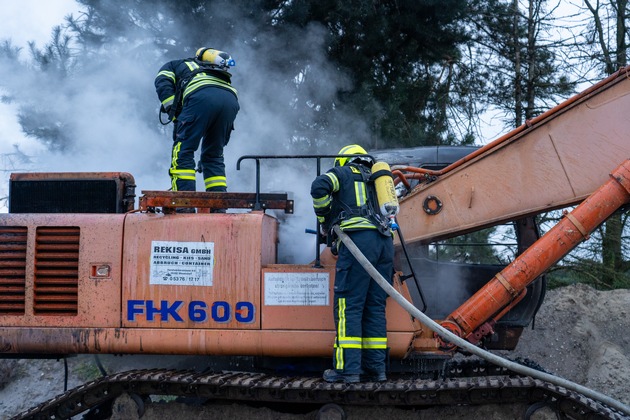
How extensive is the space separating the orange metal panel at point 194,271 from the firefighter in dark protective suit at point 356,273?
547 mm

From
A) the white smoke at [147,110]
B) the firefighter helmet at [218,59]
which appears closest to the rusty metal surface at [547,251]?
the firefighter helmet at [218,59]

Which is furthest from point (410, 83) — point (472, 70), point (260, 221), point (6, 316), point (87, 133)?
point (6, 316)

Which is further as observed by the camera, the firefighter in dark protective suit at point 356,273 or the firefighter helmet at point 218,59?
the firefighter helmet at point 218,59

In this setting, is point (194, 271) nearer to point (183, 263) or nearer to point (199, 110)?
point (183, 263)

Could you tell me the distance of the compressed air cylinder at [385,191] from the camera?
4.91 meters

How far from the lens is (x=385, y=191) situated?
16.3ft

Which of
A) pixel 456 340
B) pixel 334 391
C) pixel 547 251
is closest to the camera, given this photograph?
pixel 456 340

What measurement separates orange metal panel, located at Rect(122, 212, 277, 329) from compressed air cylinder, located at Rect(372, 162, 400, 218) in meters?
0.86

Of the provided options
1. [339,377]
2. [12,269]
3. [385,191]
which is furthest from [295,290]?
[12,269]

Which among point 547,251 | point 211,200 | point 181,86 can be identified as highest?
point 181,86

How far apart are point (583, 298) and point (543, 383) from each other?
483cm

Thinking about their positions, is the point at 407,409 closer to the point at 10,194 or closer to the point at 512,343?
the point at 512,343

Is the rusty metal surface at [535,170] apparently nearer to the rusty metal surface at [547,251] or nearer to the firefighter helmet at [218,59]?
the rusty metal surface at [547,251]

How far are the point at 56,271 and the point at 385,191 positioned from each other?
8.03 ft
